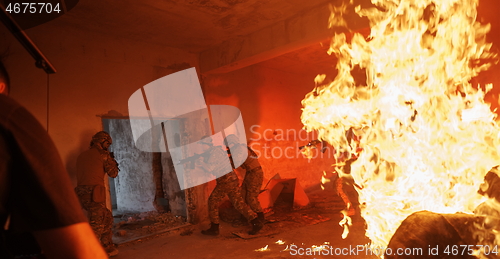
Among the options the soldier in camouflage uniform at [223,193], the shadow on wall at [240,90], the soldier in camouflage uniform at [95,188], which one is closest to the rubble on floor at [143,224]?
the soldier in camouflage uniform at [95,188]

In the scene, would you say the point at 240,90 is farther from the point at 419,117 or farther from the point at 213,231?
the point at 419,117

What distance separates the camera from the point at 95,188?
507 cm

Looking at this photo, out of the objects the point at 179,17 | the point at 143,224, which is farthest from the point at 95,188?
the point at 179,17

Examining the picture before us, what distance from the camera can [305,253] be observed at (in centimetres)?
484

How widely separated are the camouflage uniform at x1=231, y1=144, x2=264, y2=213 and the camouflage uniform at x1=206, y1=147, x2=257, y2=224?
0.26 m

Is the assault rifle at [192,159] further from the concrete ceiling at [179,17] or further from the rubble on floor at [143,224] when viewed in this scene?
the concrete ceiling at [179,17]

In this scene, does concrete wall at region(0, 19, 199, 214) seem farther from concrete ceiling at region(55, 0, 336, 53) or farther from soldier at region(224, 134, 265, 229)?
soldier at region(224, 134, 265, 229)

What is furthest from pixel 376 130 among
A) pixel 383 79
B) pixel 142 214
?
pixel 142 214

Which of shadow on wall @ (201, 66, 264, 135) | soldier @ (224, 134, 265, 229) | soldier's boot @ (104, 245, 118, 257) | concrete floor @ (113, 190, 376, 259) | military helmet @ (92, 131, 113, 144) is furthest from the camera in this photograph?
shadow on wall @ (201, 66, 264, 135)

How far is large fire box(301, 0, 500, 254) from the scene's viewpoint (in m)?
3.92

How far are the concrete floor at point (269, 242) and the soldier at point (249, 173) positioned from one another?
567mm

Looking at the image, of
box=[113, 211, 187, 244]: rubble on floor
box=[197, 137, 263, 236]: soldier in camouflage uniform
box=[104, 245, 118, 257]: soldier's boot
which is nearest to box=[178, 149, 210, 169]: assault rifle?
box=[197, 137, 263, 236]: soldier in camouflage uniform

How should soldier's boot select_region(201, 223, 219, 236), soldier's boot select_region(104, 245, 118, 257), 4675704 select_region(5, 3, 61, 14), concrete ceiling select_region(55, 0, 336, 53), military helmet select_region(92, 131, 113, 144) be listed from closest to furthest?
→ 1. 4675704 select_region(5, 3, 61, 14)
2. concrete ceiling select_region(55, 0, 336, 53)
3. soldier's boot select_region(104, 245, 118, 257)
4. military helmet select_region(92, 131, 113, 144)
5. soldier's boot select_region(201, 223, 219, 236)

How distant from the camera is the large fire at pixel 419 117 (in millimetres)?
3922
